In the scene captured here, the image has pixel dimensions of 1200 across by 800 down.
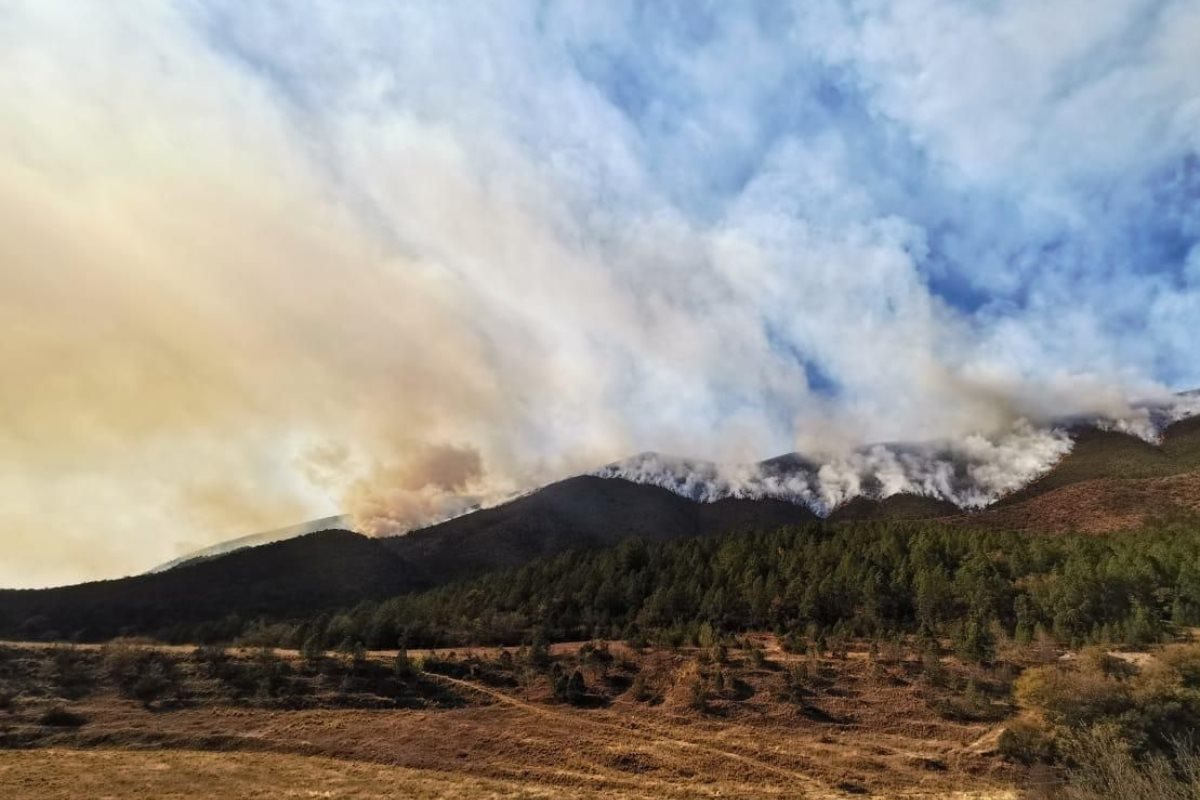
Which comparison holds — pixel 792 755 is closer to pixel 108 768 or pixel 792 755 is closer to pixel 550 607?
pixel 108 768

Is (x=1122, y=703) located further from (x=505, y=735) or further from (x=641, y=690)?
(x=505, y=735)

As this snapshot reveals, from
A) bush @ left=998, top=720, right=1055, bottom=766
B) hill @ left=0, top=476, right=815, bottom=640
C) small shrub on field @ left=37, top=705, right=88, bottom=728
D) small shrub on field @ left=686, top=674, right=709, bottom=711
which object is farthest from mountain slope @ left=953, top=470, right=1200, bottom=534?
small shrub on field @ left=37, top=705, right=88, bottom=728

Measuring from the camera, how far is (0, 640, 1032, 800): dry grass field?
158ft

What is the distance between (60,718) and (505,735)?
127 feet

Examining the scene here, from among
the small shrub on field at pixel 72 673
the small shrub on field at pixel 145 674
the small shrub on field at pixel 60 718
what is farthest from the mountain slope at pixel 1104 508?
the small shrub on field at pixel 72 673

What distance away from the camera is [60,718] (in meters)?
58.2

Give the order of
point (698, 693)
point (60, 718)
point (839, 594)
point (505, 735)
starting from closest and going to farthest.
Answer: point (60, 718), point (505, 735), point (698, 693), point (839, 594)

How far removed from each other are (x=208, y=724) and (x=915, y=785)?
5944 centimetres

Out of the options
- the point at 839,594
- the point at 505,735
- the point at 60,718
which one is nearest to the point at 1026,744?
the point at 505,735

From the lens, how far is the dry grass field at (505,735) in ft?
158

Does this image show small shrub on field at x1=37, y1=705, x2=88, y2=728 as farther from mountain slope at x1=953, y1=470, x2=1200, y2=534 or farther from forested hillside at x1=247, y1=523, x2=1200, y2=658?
mountain slope at x1=953, y1=470, x2=1200, y2=534

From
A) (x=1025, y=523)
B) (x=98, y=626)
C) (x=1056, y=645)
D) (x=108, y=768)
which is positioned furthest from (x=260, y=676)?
(x=1025, y=523)

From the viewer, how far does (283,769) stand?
49.8 metres

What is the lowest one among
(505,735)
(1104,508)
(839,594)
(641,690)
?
(505,735)
